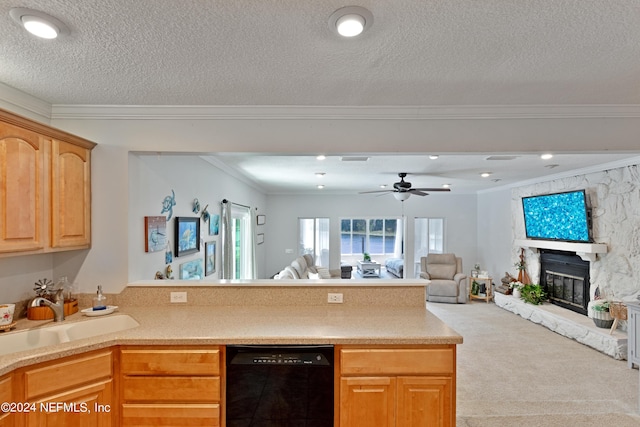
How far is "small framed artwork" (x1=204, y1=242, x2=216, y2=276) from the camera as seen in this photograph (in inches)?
156

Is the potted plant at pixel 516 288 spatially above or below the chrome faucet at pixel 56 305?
below

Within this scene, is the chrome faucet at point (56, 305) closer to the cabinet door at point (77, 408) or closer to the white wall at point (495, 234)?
the cabinet door at point (77, 408)

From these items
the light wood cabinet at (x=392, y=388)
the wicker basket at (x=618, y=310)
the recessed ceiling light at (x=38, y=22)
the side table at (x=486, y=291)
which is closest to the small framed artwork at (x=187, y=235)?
the recessed ceiling light at (x=38, y=22)

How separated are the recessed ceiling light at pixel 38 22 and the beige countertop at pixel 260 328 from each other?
154 cm

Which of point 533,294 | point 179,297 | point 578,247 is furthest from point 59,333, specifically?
point 533,294

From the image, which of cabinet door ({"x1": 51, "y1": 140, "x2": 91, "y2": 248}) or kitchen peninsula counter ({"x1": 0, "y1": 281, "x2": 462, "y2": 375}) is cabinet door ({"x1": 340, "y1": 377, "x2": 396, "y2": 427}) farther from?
cabinet door ({"x1": 51, "y1": 140, "x2": 91, "y2": 248})

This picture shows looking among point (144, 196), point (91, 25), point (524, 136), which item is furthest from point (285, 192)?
point (91, 25)

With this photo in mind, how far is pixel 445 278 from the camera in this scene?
7340mm

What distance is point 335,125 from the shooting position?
247 cm

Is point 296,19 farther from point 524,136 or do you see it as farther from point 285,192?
point 285,192

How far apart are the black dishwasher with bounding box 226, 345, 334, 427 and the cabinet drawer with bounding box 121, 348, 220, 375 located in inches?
4.3

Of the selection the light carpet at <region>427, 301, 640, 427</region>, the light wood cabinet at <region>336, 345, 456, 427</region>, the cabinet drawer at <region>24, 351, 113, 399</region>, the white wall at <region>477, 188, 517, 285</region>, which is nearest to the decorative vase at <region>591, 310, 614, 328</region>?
the light carpet at <region>427, 301, 640, 427</region>

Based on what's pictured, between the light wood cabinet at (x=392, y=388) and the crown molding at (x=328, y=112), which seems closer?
the light wood cabinet at (x=392, y=388)

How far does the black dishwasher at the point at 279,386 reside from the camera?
186cm
